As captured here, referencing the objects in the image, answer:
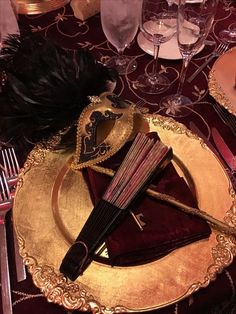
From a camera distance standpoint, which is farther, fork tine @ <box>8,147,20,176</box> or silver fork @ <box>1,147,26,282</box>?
→ fork tine @ <box>8,147,20,176</box>

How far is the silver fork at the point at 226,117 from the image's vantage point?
0.73 meters

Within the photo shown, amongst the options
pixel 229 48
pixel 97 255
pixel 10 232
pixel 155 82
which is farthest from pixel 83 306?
pixel 229 48

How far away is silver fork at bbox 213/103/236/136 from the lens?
73cm

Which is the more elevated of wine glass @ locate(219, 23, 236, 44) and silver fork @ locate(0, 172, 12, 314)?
wine glass @ locate(219, 23, 236, 44)

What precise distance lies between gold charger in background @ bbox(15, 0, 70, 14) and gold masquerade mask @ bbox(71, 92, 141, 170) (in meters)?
0.45

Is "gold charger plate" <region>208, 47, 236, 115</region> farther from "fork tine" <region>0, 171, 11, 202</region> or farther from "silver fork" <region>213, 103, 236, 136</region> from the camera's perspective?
"fork tine" <region>0, 171, 11, 202</region>

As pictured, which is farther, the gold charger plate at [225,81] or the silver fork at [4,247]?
the gold charger plate at [225,81]

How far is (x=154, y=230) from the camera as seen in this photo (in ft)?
1.74

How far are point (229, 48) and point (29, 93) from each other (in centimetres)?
49

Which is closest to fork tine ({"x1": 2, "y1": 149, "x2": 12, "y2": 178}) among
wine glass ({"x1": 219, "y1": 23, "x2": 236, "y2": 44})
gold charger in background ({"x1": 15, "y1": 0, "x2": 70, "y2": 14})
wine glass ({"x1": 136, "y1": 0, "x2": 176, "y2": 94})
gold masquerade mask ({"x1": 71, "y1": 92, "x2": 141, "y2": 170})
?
gold masquerade mask ({"x1": 71, "y1": 92, "x2": 141, "y2": 170})

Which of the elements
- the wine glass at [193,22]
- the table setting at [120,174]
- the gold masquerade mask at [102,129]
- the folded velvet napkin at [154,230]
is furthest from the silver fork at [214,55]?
the folded velvet napkin at [154,230]

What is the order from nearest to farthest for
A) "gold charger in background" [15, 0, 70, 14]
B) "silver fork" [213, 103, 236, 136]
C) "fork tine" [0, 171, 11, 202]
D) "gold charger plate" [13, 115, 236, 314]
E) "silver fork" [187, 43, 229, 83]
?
1. "gold charger plate" [13, 115, 236, 314]
2. "fork tine" [0, 171, 11, 202]
3. "silver fork" [213, 103, 236, 136]
4. "silver fork" [187, 43, 229, 83]
5. "gold charger in background" [15, 0, 70, 14]

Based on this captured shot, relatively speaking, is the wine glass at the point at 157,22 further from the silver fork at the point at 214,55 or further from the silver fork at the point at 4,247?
the silver fork at the point at 4,247

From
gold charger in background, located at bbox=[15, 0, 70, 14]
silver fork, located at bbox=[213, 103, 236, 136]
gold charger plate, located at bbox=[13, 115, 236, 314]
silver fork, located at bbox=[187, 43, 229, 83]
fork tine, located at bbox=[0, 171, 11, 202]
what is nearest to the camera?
gold charger plate, located at bbox=[13, 115, 236, 314]
